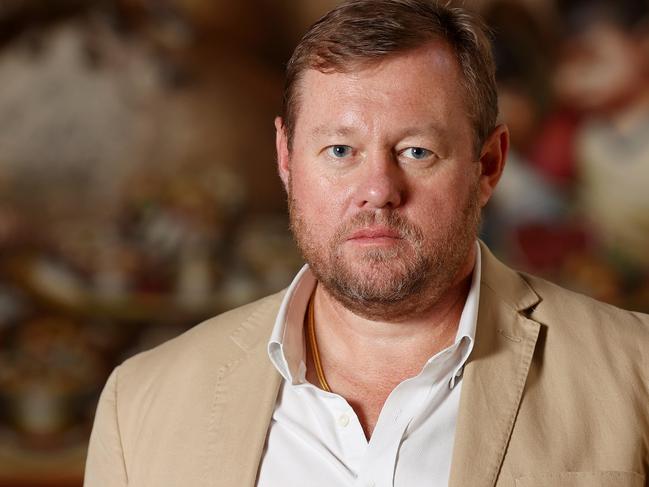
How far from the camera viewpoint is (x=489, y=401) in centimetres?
254

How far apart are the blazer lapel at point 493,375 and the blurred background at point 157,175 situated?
3644mm

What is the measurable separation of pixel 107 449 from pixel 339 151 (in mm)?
1041

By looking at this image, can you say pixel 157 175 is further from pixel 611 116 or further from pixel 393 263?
pixel 393 263

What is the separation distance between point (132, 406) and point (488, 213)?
3.87 metres

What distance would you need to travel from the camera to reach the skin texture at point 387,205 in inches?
101

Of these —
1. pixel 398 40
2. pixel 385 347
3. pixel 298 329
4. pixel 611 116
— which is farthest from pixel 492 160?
pixel 611 116

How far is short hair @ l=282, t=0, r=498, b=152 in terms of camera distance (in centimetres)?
261

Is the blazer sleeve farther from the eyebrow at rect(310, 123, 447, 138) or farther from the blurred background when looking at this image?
the blurred background

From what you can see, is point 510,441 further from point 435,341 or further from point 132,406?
point 132,406

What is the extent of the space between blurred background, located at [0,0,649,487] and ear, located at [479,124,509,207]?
347 centimetres

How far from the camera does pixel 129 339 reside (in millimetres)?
6379

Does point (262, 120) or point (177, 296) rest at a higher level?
point (262, 120)

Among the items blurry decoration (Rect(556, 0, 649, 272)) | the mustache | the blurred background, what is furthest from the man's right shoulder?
blurry decoration (Rect(556, 0, 649, 272))

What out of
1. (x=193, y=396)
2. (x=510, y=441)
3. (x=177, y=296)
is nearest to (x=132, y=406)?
(x=193, y=396)
